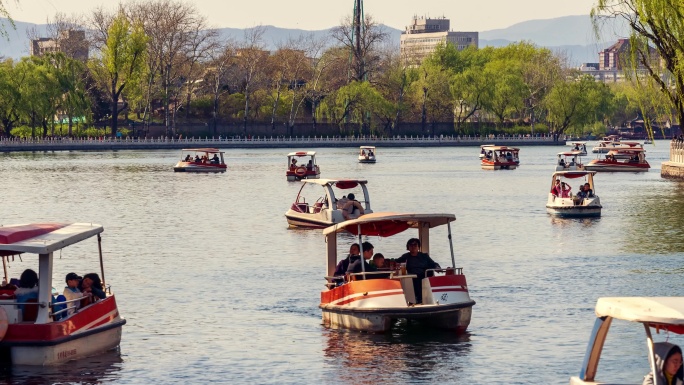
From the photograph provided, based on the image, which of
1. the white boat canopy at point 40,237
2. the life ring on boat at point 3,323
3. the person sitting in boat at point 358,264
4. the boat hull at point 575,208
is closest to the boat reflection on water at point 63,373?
the life ring on boat at point 3,323

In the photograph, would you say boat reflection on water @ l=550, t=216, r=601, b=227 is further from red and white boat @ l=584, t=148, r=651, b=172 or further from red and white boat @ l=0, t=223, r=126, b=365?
red and white boat @ l=584, t=148, r=651, b=172

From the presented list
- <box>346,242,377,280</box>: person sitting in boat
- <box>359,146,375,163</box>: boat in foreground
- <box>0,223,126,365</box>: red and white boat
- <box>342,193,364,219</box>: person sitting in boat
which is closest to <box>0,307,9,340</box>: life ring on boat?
<box>0,223,126,365</box>: red and white boat

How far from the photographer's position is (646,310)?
46.3 ft

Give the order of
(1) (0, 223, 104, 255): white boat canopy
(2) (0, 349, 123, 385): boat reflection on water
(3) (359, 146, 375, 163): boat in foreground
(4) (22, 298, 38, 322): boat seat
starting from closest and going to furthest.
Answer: (2) (0, 349, 123, 385): boat reflection on water → (1) (0, 223, 104, 255): white boat canopy → (4) (22, 298, 38, 322): boat seat → (3) (359, 146, 375, 163): boat in foreground

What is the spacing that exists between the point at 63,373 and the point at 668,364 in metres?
11.2

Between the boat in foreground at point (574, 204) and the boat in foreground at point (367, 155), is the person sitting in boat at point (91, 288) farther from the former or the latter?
the boat in foreground at point (367, 155)

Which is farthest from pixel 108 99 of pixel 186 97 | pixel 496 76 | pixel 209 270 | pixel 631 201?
pixel 209 270

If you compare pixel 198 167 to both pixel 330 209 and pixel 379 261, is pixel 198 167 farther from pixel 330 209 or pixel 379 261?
pixel 379 261

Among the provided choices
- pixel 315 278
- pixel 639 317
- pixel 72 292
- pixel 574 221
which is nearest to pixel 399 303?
pixel 72 292

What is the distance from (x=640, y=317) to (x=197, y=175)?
84517mm

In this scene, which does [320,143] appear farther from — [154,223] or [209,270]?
[209,270]

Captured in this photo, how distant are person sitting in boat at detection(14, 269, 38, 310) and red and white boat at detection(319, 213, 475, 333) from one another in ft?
20.2

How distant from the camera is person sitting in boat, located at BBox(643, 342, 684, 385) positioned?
46.5 ft

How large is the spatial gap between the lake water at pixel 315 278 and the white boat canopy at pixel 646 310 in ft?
23.9
